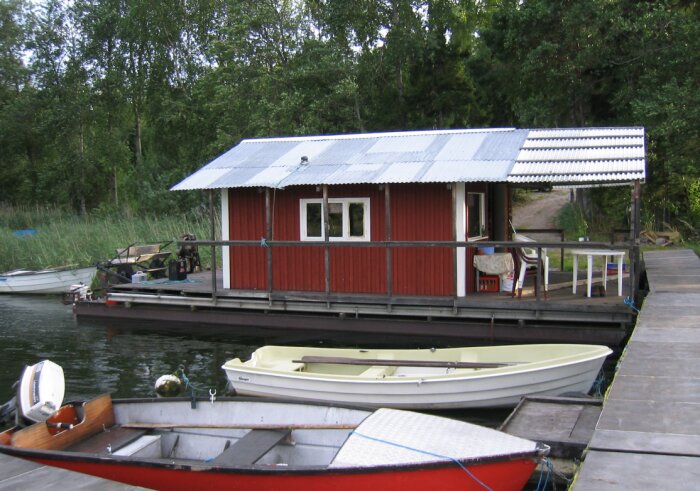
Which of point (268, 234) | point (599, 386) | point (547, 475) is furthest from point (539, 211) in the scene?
point (547, 475)

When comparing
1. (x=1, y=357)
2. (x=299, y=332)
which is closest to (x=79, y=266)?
(x=1, y=357)

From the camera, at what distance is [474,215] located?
47.3ft

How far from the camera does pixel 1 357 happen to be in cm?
1425

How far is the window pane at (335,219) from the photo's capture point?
1418 cm

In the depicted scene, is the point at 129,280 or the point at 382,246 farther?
the point at 129,280

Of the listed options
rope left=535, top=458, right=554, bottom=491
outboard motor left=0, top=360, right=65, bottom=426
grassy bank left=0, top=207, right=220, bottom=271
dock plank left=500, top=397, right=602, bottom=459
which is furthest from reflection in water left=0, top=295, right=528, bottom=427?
grassy bank left=0, top=207, right=220, bottom=271

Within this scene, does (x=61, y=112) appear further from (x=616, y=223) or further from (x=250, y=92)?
(x=616, y=223)

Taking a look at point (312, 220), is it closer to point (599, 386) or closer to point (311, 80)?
point (599, 386)

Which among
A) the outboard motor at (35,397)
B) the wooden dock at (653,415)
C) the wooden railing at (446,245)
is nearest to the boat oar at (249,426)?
the outboard motor at (35,397)

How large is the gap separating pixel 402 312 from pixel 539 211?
23.7 metres

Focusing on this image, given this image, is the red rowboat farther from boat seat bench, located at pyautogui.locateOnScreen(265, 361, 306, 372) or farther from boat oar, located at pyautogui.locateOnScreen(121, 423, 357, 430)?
boat seat bench, located at pyautogui.locateOnScreen(265, 361, 306, 372)

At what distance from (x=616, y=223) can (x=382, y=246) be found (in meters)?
16.6

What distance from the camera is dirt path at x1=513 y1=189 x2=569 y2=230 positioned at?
32100 millimetres

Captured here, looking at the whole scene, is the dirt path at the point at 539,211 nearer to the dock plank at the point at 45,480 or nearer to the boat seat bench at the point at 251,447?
the boat seat bench at the point at 251,447
